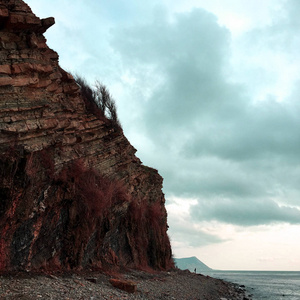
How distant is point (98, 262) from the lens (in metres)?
24.9

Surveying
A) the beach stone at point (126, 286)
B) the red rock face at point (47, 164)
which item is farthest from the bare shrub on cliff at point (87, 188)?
the beach stone at point (126, 286)

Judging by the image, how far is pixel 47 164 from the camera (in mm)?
18750

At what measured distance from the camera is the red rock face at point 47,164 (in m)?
16.4

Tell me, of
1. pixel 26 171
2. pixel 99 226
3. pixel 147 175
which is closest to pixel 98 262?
pixel 99 226

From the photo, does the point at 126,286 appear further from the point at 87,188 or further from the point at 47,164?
the point at 47,164

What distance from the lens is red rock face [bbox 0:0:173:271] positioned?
16359mm

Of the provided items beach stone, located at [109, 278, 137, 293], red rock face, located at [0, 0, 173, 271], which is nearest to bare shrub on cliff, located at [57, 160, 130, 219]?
red rock face, located at [0, 0, 173, 271]

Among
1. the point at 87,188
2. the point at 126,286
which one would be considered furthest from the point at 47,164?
the point at 126,286

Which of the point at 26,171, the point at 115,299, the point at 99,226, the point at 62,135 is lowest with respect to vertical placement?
the point at 115,299

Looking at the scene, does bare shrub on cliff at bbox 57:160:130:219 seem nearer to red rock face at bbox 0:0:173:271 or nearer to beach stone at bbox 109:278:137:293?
red rock face at bbox 0:0:173:271

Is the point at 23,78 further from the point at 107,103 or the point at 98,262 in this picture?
the point at 107,103

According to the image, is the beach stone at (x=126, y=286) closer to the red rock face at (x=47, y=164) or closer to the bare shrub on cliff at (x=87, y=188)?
the red rock face at (x=47, y=164)

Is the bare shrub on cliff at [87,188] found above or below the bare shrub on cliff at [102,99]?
below

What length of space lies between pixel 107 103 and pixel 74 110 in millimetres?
12856
